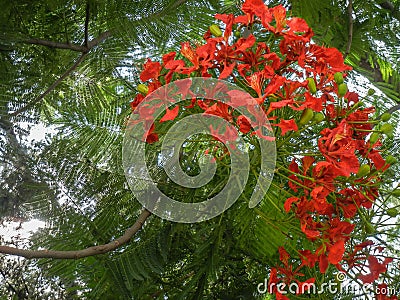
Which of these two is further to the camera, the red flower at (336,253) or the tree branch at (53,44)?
the tree branch at (53,44)

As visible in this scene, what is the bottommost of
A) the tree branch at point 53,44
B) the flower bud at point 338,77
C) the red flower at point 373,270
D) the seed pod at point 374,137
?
the red flower at point 373,270

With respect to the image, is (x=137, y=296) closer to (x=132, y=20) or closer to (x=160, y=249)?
(x=160, y=249)

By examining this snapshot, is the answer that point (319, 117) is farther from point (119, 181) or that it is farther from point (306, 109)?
point (119, 181)

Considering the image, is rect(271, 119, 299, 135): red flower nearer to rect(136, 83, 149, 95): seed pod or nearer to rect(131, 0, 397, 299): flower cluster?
rect(131, 0, 397, 299): flower cluster

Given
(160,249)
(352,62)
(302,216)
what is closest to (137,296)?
(160,249)

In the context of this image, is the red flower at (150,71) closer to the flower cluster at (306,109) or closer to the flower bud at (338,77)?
the flower cluster at (306,109)

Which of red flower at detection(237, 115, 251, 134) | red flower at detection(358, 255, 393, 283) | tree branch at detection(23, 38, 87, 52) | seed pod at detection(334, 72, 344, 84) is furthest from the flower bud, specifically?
tree branch at detection(23, 38, 87, 52)

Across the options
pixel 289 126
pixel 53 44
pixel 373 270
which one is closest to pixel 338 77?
pixel 289 126

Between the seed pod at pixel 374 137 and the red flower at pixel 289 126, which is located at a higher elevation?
the red flower at pixel 289 126

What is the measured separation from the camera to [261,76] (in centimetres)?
50

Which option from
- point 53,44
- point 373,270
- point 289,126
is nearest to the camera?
point 289,126

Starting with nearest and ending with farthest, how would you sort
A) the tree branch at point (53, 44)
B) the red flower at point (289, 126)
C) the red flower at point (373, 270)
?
1. the red flower at point (289, 126)
2. the red flower at point (373, 270)
3. the tree branch at point (53, 44)

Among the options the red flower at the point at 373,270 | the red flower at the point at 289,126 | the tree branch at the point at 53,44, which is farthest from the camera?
the tree branch at the point at 53,44

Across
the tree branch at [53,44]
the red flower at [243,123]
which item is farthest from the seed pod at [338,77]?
the tree branch at [53,44]
